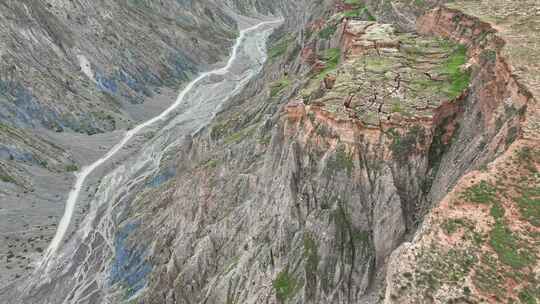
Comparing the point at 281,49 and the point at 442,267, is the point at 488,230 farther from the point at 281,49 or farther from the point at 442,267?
the point at 281,49

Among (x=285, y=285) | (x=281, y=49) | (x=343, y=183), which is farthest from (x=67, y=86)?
(x=343, y=183)

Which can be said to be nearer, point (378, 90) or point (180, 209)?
point (378, 90)

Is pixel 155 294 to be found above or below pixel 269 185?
below

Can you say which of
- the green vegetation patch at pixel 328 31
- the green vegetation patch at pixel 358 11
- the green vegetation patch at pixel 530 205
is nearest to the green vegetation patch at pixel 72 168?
the green vegetation patch at pixel 328 31

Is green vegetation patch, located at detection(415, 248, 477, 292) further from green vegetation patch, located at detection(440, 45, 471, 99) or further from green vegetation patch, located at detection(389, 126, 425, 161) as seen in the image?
green vegetation patch, located at detection(440, 45, 471, 99)

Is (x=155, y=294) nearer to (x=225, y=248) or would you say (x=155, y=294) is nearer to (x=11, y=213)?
(x=225, y=248)

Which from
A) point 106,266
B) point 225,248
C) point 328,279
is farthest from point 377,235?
point 106,266
